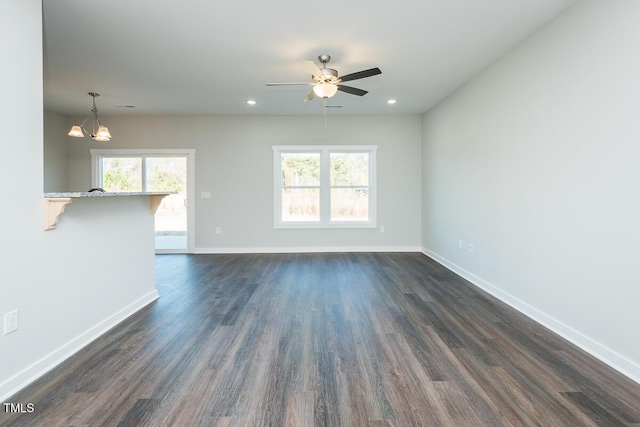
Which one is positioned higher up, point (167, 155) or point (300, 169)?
point (167, 155)

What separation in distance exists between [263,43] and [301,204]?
3336 mm

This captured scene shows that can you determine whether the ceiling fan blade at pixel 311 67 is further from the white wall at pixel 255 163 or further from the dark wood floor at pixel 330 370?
the dark wood floor at pixel 330 370

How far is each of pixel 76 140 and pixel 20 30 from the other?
16.4ft

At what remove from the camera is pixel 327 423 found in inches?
58.6

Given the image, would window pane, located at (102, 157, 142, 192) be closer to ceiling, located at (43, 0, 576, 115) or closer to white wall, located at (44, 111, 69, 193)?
white wall, located at (44, 111, 69, 193)

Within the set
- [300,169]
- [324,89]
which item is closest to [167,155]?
[300,169]

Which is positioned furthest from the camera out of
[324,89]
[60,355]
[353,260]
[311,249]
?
[311,249]

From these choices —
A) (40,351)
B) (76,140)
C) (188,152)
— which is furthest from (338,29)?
(76,140)

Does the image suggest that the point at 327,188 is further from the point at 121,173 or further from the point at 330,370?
the point at 330,370

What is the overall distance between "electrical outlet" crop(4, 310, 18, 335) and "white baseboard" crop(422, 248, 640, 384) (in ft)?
12.0

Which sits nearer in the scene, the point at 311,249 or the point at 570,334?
the point at 570,334

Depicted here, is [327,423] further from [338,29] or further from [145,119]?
[145,119]

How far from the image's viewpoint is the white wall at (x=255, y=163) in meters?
5.83

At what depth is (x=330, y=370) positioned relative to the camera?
1.94 m
